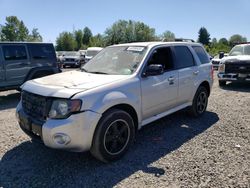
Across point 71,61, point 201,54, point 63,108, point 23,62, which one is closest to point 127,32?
point 71,61

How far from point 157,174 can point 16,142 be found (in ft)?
8.94

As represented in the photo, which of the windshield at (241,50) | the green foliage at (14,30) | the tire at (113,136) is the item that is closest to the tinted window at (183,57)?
the tire at (113,136)

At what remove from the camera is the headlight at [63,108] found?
11.5 feet

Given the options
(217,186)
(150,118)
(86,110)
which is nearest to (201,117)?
(150,118)

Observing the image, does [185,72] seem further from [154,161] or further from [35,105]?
[35,105]

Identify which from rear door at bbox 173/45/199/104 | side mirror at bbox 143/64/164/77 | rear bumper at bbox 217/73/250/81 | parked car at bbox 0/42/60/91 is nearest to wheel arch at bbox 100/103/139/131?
side mirror at bbox 143/64/164/77

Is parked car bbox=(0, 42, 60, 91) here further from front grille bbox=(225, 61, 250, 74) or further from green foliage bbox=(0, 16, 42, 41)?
green foliage bbox=(0, 16, 42, 41)

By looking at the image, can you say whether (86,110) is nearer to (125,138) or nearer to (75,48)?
(125,138)

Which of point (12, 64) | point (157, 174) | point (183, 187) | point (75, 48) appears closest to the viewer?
point (183, 187)

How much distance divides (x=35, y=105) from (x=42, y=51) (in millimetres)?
5938

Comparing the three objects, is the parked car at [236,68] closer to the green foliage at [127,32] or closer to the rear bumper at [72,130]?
the rear bumper at [72,130]

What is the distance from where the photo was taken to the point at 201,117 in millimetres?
6391

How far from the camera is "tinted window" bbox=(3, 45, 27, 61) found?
27.8ft

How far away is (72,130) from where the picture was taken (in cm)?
350
